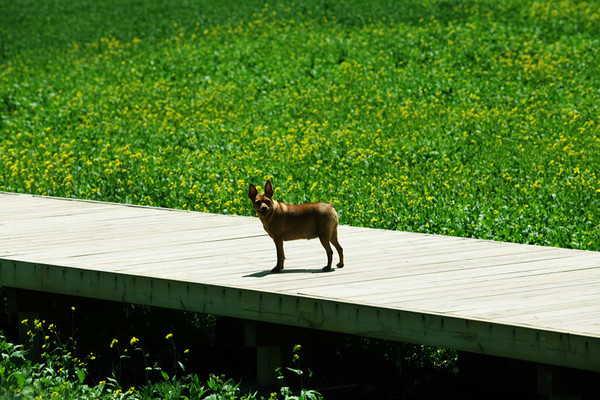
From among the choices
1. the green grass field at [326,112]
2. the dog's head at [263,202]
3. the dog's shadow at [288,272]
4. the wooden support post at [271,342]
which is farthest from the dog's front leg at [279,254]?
the green grass field at [326,112]

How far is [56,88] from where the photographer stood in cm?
1970

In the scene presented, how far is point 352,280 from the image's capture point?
19.6 feet

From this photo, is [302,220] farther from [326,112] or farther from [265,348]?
[326,112]

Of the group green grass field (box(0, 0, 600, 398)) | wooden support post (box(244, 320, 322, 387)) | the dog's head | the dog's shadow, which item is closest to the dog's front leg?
the dog's shadow

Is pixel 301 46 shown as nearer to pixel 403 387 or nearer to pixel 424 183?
pixel 424 183

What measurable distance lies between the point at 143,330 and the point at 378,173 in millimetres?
5811

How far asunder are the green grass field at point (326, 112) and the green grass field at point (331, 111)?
0.04 m

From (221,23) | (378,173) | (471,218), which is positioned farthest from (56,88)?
(471,218)

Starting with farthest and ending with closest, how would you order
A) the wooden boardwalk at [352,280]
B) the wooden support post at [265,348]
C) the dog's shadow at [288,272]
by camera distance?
the dog's shadow at [288,272] < the wooden support post at [265,348] < the wooden boardwalk at [352,280]

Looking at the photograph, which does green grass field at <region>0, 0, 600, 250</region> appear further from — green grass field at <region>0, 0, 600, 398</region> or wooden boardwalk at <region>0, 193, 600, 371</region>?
wooden boardwalk at <region>0, 193, 600, 371</region>

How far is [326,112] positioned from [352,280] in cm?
1033

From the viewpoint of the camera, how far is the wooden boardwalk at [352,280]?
488cm

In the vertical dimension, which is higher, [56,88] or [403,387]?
[56,88]

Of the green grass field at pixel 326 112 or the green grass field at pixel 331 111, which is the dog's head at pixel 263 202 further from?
the green grass field at pixel 331 111
